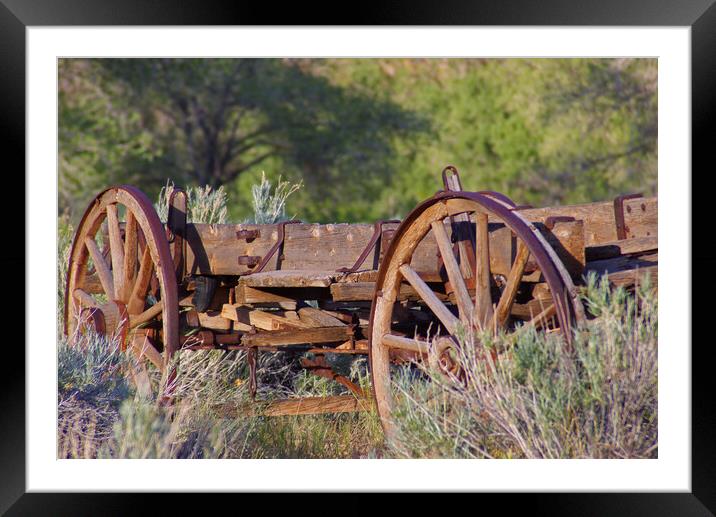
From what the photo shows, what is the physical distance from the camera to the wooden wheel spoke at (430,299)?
14.3 ft

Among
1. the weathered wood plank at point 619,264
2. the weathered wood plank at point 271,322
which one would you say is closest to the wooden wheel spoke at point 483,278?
the weathered wood plank at point 619,264

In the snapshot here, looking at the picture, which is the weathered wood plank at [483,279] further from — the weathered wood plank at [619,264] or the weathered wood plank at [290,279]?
the weathered wood plank at [290,279]

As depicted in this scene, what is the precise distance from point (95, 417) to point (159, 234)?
3.24ft

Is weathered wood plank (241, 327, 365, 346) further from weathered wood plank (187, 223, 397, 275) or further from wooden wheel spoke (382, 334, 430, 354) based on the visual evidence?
wooden wheel spoke (382, 334, 430, 354)

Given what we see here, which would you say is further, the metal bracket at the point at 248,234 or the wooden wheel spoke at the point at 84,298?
the wooden wheel spoke at the point at 84,298

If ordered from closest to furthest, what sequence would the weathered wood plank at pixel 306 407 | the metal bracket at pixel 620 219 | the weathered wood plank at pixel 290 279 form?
the metal bracket at pixel 620 219 < the weathered wood plank at pixel 290 279 < the weathered wood plank at pixel 306 407

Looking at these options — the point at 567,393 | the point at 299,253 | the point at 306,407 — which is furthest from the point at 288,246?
the point at 567,393

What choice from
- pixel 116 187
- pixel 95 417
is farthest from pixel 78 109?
pixel 95 417

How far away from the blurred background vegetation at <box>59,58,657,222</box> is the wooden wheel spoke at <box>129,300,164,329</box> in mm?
12310

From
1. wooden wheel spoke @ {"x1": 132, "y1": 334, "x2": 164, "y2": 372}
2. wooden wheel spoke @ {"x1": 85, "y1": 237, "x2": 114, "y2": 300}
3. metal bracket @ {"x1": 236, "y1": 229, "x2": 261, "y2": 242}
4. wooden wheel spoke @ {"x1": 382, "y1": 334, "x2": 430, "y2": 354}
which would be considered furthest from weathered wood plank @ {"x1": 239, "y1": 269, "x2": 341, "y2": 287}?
wooden wheel spoke @ {"x1": 85, "y1": 237, "x2": 114, "y2": 300}

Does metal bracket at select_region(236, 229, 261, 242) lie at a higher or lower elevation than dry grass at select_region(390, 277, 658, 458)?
higher

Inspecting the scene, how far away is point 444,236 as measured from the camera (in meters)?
4.44

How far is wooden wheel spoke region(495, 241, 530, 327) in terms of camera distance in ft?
13.3
